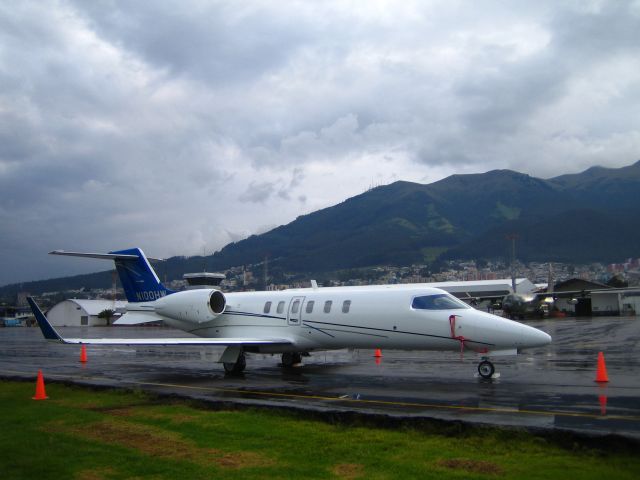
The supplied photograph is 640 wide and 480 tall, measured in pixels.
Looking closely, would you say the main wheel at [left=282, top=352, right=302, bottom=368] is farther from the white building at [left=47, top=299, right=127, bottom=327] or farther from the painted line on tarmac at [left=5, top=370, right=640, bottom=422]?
the white building at [left=47, top=299, right=127, bottom=327]

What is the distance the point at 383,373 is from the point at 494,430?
Answer: 9.49m

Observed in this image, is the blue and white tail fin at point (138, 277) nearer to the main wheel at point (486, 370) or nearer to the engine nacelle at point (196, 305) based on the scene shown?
the engine nacelle at point (196, 305)

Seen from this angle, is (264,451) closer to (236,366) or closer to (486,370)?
(486,370)

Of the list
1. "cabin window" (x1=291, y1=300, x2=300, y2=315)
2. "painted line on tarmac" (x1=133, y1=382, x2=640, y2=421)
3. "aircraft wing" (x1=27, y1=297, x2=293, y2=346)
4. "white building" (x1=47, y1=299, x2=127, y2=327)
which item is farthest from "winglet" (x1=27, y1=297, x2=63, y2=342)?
"white building" (x1=47, y1=299, x2=127, y2=327)

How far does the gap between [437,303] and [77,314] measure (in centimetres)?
8322

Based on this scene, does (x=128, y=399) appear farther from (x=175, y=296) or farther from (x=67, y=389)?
(x=175, y=296)

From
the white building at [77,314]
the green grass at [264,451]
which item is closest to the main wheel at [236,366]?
the green grass at [264,451]

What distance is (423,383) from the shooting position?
15.3 metres

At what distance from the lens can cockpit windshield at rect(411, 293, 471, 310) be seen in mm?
16094

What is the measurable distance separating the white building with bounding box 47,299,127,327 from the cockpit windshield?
77088 millimetres

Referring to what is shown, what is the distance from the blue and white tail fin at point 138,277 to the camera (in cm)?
2306

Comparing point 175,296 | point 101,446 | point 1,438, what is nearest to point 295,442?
point 101,446

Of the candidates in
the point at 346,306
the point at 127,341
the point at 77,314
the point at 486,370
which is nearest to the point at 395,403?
the point at 486,370

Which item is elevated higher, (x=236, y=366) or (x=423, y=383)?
(x=236, y=366)
